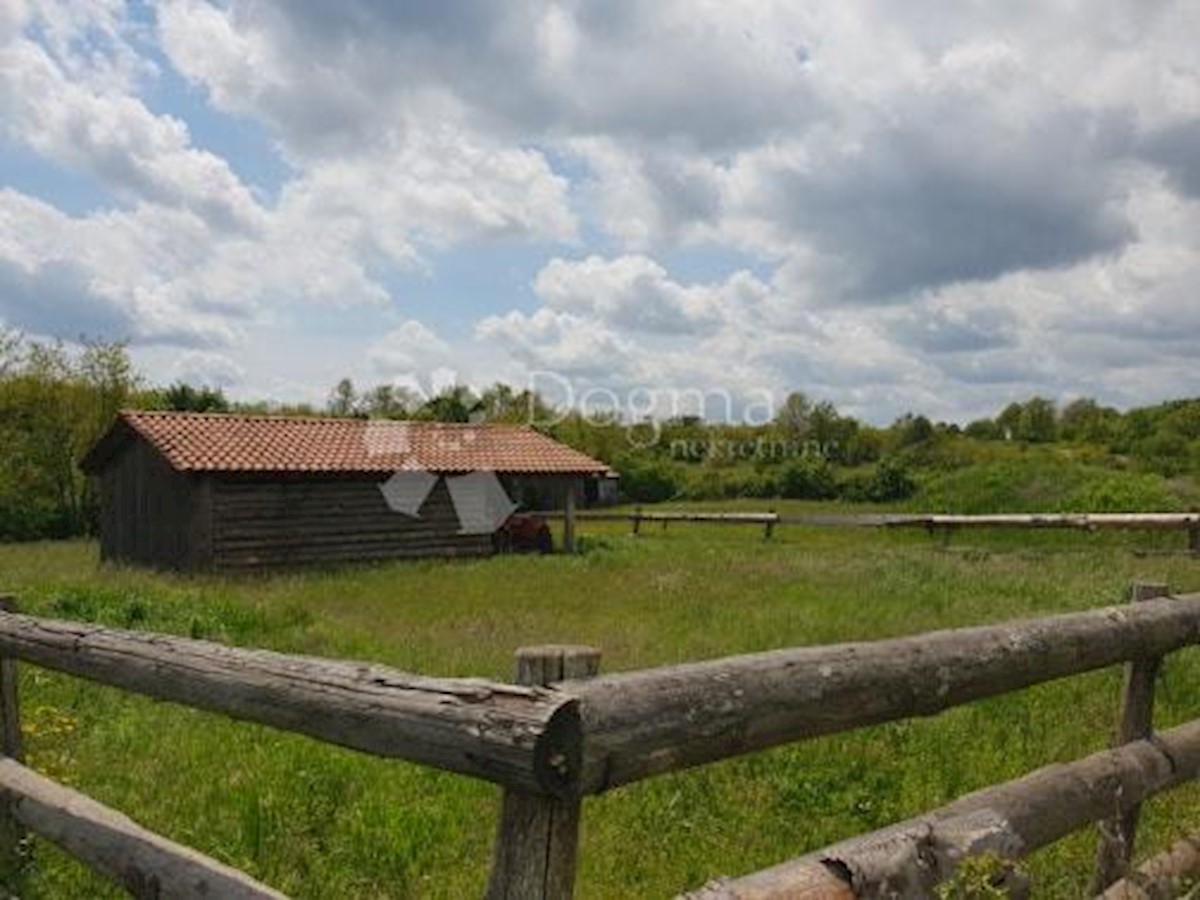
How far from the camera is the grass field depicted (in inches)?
216

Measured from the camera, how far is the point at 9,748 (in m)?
5.50

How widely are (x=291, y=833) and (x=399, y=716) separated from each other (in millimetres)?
3490

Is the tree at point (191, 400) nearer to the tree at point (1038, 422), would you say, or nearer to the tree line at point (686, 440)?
the tree line at point (686, 440)

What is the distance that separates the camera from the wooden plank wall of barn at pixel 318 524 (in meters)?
24.8

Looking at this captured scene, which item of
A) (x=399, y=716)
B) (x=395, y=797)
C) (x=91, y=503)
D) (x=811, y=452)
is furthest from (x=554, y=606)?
(x=811, y=452)

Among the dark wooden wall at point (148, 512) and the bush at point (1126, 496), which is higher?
the bush at point (1126, 496)

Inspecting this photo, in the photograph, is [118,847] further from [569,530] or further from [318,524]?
[569,530]

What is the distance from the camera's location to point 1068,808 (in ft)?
12.8

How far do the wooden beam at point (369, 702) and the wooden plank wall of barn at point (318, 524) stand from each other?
21.2 m

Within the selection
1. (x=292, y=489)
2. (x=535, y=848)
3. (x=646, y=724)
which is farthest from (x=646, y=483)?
(x=535, y=848)

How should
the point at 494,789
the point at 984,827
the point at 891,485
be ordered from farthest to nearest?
the point at 891,485 < the point at 494,789 < the point at 984,827

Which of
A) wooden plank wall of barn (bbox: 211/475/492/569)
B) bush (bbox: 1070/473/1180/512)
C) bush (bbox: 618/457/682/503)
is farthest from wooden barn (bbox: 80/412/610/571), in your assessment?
bush (bbox: 618/457/682/503)

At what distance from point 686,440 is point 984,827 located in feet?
223

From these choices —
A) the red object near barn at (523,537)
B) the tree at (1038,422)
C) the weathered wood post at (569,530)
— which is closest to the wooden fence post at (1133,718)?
the weathered wood post at (569,530)
